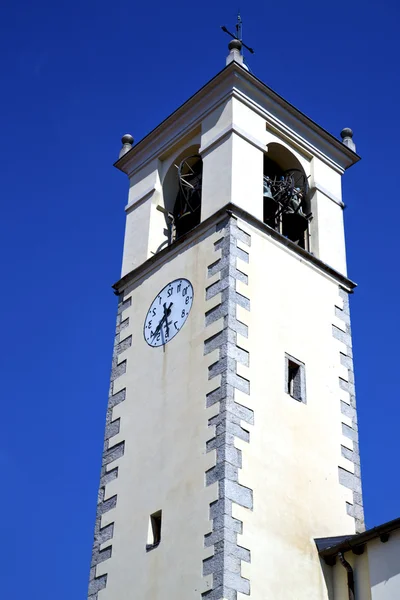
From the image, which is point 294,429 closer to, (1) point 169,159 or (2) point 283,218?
(2) point 283,218

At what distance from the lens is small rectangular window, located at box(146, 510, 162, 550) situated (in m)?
15.2

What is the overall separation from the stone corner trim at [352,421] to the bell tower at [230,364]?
0.07 feet

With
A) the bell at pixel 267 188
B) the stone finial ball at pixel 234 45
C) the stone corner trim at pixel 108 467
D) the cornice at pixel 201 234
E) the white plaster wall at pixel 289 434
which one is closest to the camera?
the white plaster wall at pixel 289 434

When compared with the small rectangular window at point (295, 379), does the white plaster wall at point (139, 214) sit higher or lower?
higher

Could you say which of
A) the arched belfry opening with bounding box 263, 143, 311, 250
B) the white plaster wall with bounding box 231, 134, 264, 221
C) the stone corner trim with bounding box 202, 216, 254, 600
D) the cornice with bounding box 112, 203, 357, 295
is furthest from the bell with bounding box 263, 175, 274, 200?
the stone corner trim with bounding box 202, 216, 254, 600

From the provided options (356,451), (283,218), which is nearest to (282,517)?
(356,451)

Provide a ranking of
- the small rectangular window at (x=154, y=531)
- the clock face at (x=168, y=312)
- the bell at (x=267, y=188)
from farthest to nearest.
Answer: the bell at (x=267, y=188) < the clock face at (x=168, y=312) < the small rectangular window at (x=154, y=531)

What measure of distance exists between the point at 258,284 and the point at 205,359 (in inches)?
59.6

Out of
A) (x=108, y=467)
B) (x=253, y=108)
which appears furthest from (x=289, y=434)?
(x=253, y=108)

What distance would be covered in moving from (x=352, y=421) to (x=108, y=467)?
3.45 meters

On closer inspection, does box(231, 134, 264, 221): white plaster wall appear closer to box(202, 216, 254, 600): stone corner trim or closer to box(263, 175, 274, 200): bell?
box(263, 175, 274, 200): bell

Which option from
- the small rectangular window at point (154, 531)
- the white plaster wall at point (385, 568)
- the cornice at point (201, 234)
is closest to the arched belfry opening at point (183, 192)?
the cornice at point (201, 234)

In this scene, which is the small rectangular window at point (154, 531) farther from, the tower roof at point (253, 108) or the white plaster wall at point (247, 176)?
the tower roof at point (253, 108)

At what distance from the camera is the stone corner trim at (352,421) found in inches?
639
